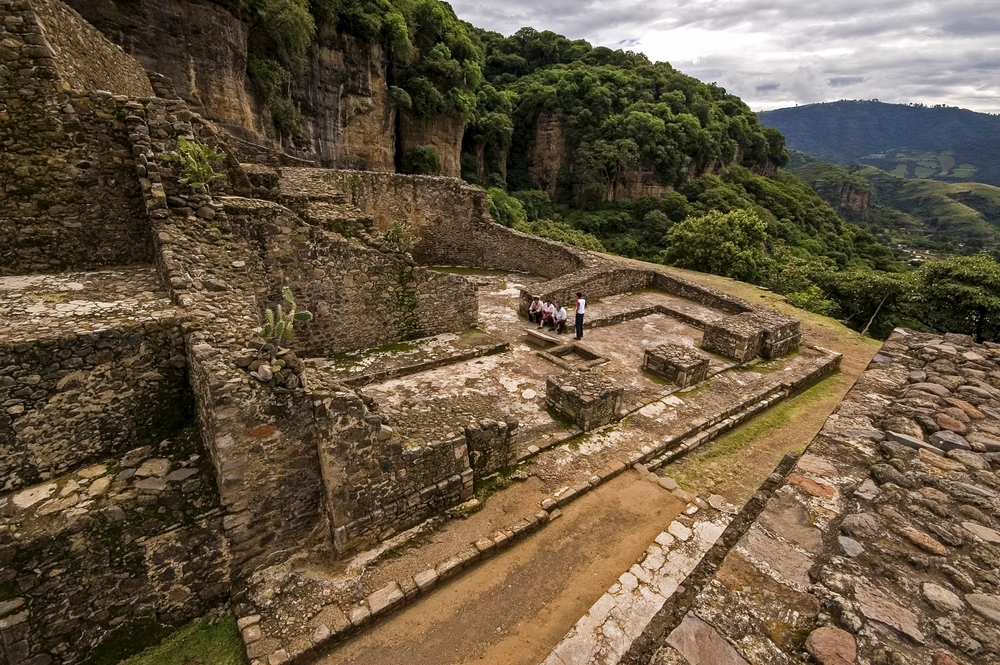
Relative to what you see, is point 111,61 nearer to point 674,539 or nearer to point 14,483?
point 14,483

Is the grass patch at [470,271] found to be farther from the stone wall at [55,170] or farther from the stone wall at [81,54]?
the stone wall at [55,170]

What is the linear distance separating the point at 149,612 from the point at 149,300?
3335 millimetres

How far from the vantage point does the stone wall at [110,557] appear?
3.79 meters

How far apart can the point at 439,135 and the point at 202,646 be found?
38490 millimetres

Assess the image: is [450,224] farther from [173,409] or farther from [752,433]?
[173,409]

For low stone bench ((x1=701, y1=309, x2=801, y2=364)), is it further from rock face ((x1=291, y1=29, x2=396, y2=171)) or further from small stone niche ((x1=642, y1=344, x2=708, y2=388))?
rock face ((x1=291, y1=29, x2=396, y2=171))

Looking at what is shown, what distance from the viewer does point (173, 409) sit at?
5.08 meters

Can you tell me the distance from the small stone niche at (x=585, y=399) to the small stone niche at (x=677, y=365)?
1999 millimetres

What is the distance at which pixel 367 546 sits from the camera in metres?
5.39

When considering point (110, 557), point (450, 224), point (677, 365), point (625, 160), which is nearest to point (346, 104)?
point (450, 224)

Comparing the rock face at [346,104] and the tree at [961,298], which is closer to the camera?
the tree at [961,298]

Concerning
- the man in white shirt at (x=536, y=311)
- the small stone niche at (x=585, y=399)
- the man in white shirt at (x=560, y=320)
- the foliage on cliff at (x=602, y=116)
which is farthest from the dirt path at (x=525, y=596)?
the foliage on cliff at (x=602, y=116)

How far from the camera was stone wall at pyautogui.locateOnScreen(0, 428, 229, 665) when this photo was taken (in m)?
3.79

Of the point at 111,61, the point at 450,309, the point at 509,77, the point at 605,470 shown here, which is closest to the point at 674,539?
the point at 605,470
